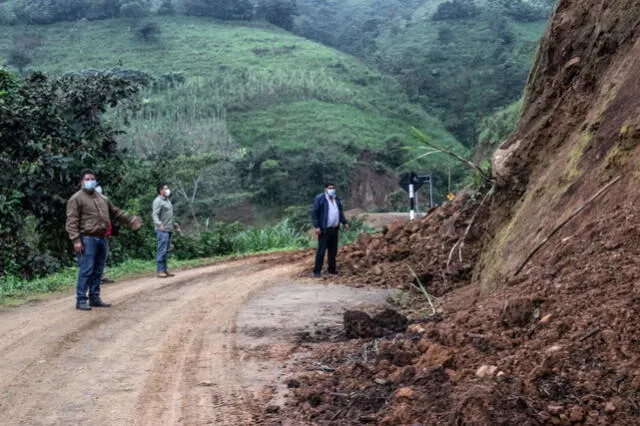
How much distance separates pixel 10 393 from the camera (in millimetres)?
6008

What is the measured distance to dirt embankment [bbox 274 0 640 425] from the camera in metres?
4.53

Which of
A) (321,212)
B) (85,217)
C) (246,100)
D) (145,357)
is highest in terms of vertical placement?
(246,100)

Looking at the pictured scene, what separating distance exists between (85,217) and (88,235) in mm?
248

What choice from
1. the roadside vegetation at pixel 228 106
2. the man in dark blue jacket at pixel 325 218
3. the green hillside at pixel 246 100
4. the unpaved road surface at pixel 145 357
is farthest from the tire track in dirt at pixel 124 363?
the green hillside at pixel 246 100

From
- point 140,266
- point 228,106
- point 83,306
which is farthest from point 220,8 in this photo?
point 83,306

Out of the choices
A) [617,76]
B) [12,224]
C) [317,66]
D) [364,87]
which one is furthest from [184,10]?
[617,76]

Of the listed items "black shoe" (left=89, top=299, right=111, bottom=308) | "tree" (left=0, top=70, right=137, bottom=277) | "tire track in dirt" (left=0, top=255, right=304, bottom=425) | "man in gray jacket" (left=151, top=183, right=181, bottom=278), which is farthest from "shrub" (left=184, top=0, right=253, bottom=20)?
"black shoe" (left=89, top=299, right=111, bottom=308)

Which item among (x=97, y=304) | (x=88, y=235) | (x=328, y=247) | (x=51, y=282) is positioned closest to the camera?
(x=88, y=235)

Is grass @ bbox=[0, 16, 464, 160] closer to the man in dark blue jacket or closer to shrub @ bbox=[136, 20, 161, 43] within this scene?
shrub @ bbox=[136, 20, 161, 43]

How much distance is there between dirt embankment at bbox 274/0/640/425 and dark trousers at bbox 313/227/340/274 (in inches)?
153

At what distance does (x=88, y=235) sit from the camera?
10797mm

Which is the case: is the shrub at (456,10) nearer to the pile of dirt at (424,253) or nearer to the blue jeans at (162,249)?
the pile of dirt at (424,253)

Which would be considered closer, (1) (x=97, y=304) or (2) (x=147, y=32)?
(1) (x=97, y=304)

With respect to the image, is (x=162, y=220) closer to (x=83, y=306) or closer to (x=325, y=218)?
(x=325, y=218)
